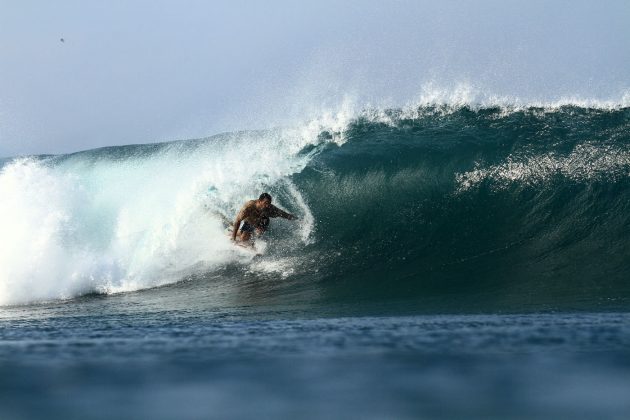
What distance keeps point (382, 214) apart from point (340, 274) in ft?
7.12

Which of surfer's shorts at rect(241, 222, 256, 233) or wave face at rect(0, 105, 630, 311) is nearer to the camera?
wave face at rect(0, 105, 630, 311)

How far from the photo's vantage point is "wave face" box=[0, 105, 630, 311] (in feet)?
29.5

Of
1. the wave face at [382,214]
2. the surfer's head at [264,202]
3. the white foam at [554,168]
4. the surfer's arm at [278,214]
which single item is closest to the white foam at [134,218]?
the wave face at [382,214]

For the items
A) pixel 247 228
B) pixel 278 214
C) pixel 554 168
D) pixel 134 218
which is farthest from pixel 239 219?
pixel 554 168

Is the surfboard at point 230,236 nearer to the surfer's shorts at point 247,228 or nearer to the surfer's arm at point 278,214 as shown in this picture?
the surfer's shorts at point 247,228

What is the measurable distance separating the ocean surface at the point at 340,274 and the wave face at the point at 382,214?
0.04 meters

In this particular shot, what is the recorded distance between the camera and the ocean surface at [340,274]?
3064mm

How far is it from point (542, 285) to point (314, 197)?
5.01m

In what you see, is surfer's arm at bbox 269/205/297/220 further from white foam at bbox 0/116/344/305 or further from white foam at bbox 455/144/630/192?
white foam at bbox 455/144/630/192

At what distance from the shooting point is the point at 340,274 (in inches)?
378

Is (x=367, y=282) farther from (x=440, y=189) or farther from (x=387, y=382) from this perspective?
(x=387, y=382)

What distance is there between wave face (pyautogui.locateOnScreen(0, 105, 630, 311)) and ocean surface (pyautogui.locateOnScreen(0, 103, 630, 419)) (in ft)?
0.14

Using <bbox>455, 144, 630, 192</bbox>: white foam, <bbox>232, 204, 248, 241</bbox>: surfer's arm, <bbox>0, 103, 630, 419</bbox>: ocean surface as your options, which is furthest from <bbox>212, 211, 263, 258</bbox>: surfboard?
<bbox>455, 144, 630, 192</bbox>: white foam

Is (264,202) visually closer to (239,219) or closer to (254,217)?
(254,217)
